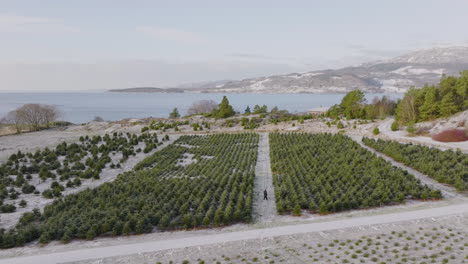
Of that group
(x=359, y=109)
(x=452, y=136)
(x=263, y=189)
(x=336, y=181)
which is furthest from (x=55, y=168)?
(x=359, y=109)

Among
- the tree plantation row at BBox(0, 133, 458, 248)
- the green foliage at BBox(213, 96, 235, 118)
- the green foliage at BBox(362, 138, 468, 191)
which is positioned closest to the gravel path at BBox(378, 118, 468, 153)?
the green foliage at BBox(362, 138, 468, 191)

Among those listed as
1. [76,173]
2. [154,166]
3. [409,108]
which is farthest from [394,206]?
[409,108]

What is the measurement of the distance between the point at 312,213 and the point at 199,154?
18668 mm

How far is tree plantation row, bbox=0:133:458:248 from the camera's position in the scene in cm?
1516

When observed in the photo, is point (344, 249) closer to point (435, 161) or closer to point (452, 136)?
point (435, 161)

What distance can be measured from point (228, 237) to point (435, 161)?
20.9m

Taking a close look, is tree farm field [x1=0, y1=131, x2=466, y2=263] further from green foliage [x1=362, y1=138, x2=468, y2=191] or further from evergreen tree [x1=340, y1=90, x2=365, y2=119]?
evergreen tree [x1=340, y1=90, x2=365, y2=119]

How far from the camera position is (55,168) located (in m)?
27.3

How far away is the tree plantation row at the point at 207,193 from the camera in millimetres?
15156

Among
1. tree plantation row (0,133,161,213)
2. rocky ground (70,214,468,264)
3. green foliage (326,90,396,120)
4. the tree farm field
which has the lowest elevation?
rocky ground (70,214,468,264)

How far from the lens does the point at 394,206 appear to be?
1741 cm

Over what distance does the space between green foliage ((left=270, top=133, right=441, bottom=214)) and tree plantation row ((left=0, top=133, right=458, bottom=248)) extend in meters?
0.06

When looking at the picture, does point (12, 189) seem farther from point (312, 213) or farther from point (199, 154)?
point (312, 213)

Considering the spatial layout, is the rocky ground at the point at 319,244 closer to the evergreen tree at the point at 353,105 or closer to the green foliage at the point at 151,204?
the green foliage at the point at 151,204
